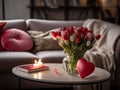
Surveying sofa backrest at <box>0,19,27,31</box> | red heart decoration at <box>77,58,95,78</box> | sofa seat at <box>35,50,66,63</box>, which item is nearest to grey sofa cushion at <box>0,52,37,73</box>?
sofa seat at <box>35,50,66,63</box>

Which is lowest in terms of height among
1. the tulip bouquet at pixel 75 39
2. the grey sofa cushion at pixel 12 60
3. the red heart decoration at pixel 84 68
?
the grey sofa cushion at pixel 12 60

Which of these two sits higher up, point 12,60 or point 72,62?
point 72,62

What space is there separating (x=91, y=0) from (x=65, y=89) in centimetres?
235

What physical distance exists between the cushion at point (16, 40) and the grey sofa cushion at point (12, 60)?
222 mm

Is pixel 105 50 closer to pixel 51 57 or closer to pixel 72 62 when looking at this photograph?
pixel 51 57

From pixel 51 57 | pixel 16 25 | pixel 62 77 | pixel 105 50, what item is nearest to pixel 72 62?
pixel 62 77

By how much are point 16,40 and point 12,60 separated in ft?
1.47

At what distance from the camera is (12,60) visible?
3268mm

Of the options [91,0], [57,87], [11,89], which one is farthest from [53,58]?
[91,0]

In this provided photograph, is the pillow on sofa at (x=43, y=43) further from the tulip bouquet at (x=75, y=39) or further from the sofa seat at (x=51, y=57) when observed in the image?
the tulip bouquet at (x=75, y=39)

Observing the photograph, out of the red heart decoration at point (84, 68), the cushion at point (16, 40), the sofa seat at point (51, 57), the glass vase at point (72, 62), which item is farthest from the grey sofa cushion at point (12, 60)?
the red heart decoration at point (84, 68)

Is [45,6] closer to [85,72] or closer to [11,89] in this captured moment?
[11,89]

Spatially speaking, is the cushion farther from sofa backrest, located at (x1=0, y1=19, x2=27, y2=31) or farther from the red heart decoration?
the red heart decoration

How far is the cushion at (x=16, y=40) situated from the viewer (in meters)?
3.58
